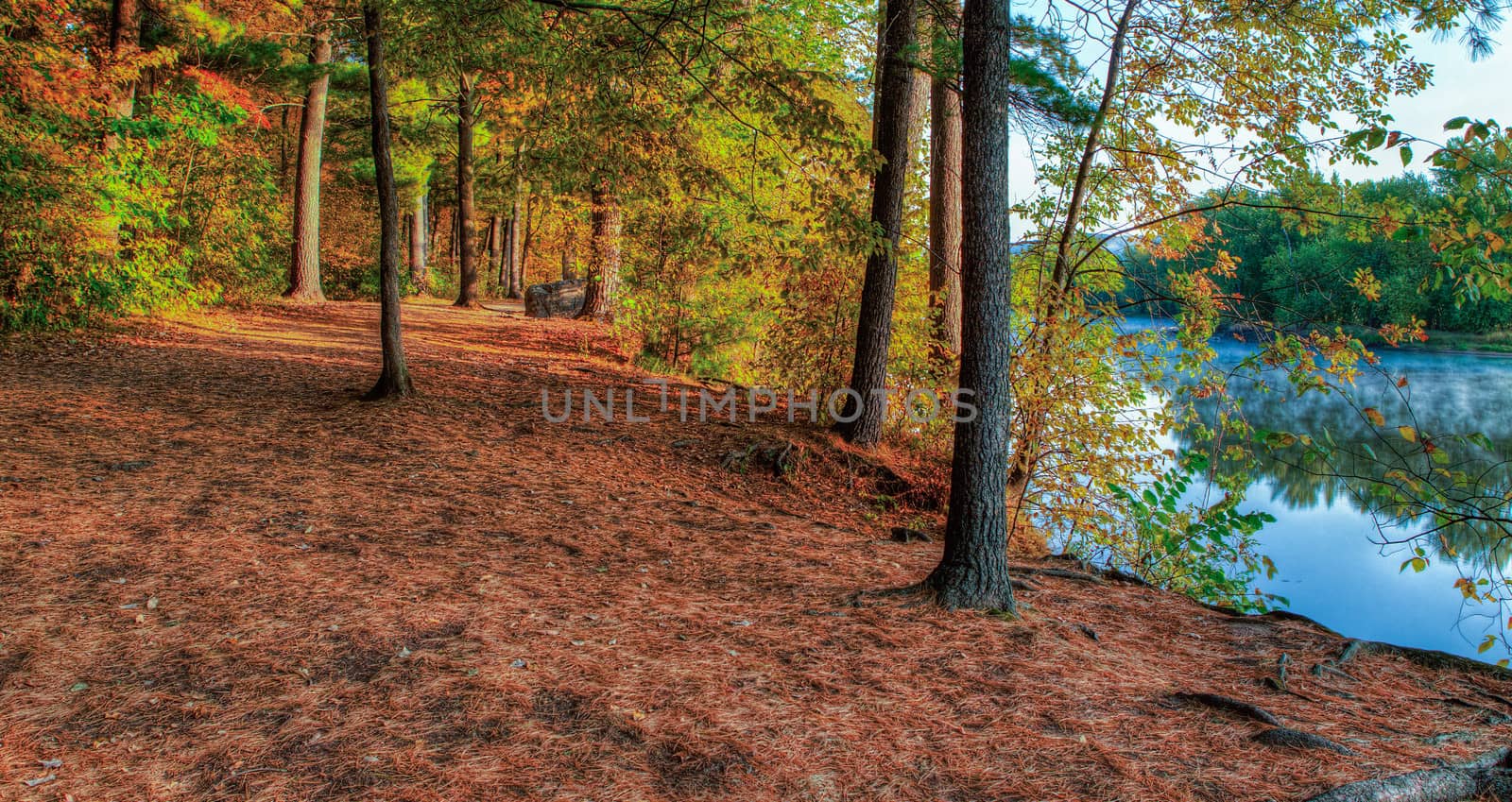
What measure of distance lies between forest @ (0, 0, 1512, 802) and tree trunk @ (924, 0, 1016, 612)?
0.07 ft

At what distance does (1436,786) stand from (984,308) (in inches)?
90.7

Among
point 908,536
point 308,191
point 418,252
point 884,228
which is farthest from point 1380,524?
point 418,252

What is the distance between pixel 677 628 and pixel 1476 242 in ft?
12.9

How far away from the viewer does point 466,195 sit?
16.0m

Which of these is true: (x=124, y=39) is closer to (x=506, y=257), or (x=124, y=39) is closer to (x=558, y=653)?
(x=558, y=653)

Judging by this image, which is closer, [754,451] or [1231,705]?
[1231,705]

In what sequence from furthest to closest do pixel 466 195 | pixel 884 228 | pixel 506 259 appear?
pixel 506 259
pixel 466 195
pixel 884 228

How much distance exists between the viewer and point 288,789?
2.20 meters

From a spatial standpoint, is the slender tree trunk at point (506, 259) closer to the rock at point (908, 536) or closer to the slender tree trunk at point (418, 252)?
the slender tree trunk at point (418, 252)

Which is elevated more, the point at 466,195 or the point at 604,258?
the point at 466,195

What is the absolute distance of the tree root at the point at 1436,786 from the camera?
2266mm

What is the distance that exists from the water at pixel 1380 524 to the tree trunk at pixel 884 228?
118 inches

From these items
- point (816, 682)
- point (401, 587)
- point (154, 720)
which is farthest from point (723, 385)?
point (154, 720)

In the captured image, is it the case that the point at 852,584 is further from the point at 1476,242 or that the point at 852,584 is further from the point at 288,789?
the point at 1476,242
